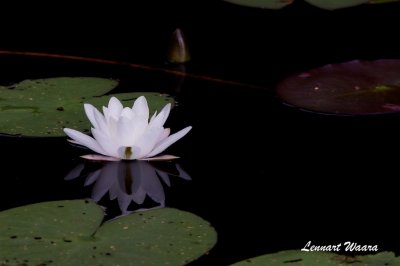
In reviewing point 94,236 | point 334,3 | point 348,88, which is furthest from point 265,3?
point 94,236

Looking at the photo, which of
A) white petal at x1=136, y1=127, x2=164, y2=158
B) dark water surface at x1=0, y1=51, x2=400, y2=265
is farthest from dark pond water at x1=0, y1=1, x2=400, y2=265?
white petal at x1=136, y1=127, x2=164, y2=158

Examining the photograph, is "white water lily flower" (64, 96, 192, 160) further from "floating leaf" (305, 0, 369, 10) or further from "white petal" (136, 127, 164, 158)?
"floating leaf" (305, 0, 369, 10)

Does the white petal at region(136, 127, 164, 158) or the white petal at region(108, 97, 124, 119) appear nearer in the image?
the white petal at region(136, 127, 164, 158)

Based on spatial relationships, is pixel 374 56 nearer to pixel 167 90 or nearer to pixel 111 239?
pixel 167 90

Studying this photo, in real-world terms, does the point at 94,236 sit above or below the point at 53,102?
below

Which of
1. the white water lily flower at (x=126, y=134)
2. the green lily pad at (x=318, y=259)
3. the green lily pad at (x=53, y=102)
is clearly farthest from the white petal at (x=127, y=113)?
the green lily pad at (x=318, y=259)

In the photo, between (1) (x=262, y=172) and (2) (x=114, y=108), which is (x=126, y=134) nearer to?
(2) (x=114, y=108)
